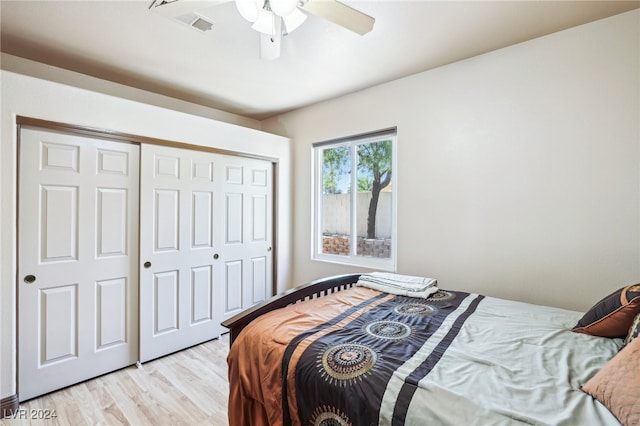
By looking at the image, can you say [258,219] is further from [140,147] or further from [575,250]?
[575,250]

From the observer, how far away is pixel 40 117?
200cm

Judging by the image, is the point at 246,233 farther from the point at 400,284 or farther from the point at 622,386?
the point at 622,386

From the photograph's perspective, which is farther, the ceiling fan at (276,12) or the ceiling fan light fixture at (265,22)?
the ceiling fan light fixture at (265,22)

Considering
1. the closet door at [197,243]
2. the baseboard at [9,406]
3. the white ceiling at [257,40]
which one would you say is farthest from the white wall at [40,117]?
the white ceiling at [257,40]

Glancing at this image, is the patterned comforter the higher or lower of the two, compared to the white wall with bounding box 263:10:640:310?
lower

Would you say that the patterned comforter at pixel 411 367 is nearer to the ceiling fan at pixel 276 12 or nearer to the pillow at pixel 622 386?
A: the pillow at pixel 622 386

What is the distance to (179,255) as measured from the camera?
9.12 feet

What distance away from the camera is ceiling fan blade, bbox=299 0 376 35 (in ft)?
4.55

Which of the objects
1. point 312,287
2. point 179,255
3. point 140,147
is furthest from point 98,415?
point 140,147

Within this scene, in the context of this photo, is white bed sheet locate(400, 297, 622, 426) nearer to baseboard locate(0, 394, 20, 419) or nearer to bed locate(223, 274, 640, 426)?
bed locate(223, 274, 640, 426)

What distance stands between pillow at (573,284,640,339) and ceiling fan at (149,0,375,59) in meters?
1.77

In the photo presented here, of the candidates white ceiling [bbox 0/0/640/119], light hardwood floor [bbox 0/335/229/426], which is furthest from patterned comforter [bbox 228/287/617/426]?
white ceiling [bbox 0/0/640/119]

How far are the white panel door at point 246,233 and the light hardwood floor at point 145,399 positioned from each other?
2.70 ft

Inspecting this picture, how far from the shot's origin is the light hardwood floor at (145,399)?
6.05 ft
